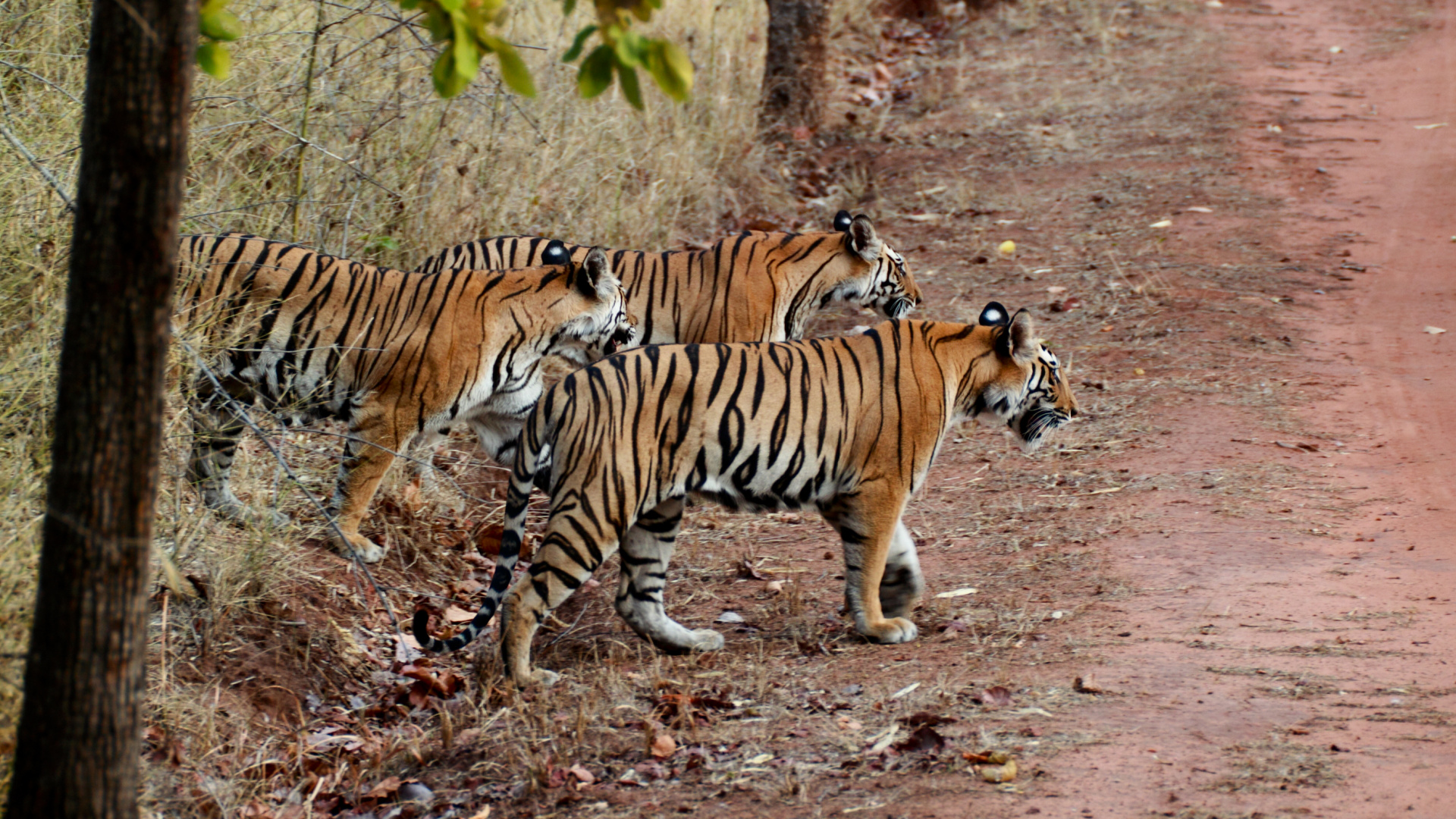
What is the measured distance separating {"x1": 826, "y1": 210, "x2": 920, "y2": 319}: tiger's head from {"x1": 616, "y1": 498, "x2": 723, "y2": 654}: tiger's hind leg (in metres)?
2.48

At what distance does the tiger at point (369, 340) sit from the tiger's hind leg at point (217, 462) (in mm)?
18

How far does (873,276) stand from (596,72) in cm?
513

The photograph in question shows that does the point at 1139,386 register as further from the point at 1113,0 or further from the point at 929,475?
the point at 1113,0

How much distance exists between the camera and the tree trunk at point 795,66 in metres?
12.4

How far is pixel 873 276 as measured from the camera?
7.48 m

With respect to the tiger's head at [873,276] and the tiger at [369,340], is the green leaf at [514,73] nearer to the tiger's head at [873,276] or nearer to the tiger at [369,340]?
the tiger at [369,340]

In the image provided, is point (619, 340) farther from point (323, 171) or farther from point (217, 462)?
point (323, 171)

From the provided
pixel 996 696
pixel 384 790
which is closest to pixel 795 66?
pixel 996 696

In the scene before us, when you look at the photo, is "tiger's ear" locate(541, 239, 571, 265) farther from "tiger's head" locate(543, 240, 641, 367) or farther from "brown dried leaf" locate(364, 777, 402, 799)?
"brown dried leaf" locate(364, 777, 402, 799)

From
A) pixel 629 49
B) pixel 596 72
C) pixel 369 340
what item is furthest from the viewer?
pixel 369 340

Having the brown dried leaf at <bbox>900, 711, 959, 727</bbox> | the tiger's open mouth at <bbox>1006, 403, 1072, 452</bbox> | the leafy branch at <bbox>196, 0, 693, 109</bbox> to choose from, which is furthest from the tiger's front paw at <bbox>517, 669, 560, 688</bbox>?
the leafy branch at <bbox>196, 0, 693, 109</bbox>

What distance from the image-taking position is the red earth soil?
12.6ft

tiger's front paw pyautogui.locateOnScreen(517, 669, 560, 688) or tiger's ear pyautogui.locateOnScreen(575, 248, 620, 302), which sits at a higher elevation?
tiger's ear pyautogui.locateOnScreen(575, 248, 620, 302)

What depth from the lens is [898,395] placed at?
529cm
